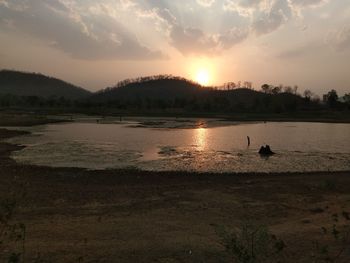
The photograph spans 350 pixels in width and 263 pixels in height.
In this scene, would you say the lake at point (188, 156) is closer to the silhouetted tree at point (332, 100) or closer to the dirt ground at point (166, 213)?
the dirt ground at point (166, 213)

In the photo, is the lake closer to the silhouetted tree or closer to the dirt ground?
the dirt ground

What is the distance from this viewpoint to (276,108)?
14250 cm

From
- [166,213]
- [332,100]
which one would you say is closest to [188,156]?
[166,213]

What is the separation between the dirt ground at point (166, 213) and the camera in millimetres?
10008

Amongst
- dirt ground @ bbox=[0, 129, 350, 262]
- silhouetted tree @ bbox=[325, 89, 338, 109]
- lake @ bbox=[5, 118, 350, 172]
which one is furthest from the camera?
silhouetted tree @ bbox=[325, 89, 338, 109]

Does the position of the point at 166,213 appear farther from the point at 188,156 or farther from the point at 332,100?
the point at 332,100

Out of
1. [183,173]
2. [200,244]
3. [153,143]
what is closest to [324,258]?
[200,244]

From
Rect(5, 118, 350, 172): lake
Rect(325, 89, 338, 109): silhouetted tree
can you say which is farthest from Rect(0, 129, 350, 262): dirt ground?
Rect(325, 89, 338, 109): silhouetted tree

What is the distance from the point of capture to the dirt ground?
1001cm

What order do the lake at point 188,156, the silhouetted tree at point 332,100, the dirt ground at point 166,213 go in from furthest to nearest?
the silhouetted tree at point 332,100 → the lake at point 188,156 → the dirt ground at point 166,213

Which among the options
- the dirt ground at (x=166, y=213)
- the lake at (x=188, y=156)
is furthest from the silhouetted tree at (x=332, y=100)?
the dirt ground at (x=166, y=213)

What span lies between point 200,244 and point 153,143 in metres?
34.7

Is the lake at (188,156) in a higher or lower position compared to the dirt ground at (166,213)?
lower

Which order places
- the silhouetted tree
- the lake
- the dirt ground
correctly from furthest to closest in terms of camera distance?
the silhouetted tree
the lake
the dirt ground
